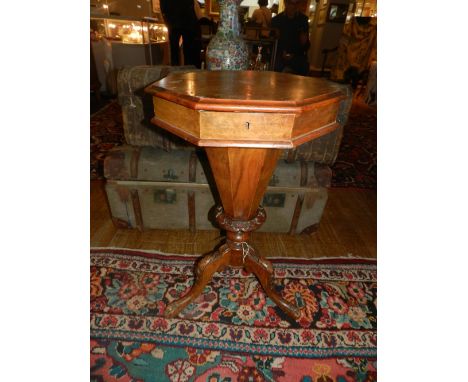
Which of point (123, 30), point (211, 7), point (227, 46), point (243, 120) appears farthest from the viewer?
point (211, 7)

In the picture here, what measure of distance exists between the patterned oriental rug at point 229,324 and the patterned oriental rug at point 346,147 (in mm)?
1205

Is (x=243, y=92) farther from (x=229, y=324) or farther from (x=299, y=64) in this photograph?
(x=299, y=64)

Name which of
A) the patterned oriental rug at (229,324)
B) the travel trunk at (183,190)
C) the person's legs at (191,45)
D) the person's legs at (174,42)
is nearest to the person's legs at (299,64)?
the person's legs at (191,45)

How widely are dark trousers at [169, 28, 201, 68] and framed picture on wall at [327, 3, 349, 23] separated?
6.32 m

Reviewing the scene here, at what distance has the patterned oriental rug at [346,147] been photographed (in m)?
2.62

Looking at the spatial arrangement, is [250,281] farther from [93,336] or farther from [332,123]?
[332,123]

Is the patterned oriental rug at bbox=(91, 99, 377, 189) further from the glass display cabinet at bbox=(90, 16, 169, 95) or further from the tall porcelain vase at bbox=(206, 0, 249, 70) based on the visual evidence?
the tall porcelain vase at bbox=(206, 0, 249, 70)

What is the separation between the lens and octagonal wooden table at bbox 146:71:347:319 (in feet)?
2.31

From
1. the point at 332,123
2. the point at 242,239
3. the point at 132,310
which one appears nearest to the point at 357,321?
the point at 242,239

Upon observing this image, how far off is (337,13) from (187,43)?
258 inches

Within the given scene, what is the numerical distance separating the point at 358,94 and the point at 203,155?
5.74m

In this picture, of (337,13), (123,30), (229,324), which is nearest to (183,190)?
(229,324)

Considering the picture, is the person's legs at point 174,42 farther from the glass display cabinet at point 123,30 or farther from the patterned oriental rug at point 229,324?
the patterned oriental rug at point 229,324

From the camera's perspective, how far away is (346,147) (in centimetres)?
331
